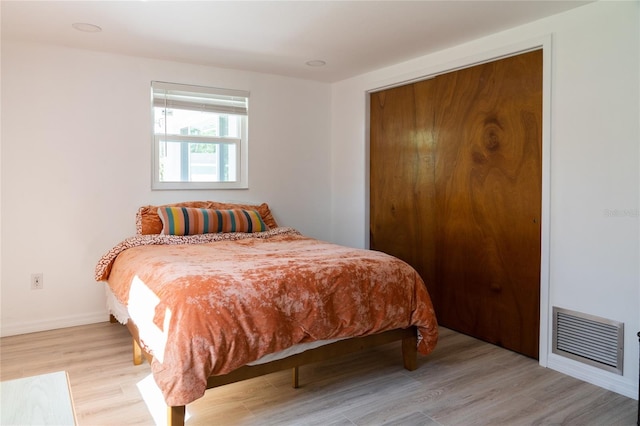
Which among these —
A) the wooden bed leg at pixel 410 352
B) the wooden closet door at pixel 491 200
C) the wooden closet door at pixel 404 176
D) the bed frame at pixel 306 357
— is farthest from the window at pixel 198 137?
the wooden bed leg at pixel 410 352

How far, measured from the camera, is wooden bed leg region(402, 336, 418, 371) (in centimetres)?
274

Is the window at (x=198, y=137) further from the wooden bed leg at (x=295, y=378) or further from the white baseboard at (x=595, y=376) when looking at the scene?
the white baseboard at (x=595, y=376)

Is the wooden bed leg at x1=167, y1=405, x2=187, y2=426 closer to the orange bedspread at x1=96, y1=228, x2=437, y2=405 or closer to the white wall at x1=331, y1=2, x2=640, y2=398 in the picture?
the orange bedspread at x1=96, y1=228, x2=437, y2=405

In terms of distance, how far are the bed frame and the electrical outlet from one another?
1.28 meters

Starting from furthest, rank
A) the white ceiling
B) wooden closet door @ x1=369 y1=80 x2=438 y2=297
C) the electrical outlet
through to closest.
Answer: wooden closet door @ x1=369 y1=80 x2=438 y2=297 → the electrical outlet → the white ceiling

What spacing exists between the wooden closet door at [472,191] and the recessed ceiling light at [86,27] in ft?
7.99

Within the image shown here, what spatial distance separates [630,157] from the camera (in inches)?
96.3

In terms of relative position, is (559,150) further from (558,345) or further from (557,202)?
(558,345)

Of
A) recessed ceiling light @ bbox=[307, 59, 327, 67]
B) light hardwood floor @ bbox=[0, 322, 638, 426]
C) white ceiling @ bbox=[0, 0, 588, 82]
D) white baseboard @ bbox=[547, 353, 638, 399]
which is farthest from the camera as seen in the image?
recessed ceiling light @ bbox=[307, 59, 327, 67]

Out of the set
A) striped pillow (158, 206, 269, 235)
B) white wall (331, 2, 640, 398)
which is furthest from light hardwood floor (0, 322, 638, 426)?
striped pillow (158, 206, 269, 235)

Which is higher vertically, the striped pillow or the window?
the window

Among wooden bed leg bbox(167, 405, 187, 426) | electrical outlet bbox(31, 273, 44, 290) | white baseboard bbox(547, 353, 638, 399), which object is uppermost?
electrical outlet bbox(31, 273, 44, 290)

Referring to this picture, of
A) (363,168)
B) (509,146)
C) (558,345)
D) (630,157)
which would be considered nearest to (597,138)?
(630,157)

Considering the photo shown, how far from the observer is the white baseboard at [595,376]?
8.03ft
